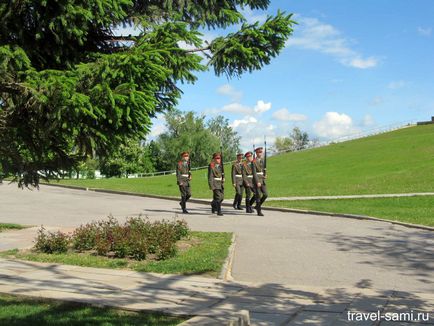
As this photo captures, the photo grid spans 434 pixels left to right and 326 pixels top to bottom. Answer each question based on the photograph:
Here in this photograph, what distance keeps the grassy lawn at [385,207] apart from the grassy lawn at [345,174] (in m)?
4.17

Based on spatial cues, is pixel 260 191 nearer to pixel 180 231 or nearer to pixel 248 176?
pixel 248 176

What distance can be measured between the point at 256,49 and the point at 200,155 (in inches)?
3318

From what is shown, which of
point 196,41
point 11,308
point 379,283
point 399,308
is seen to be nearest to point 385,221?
point 379,283

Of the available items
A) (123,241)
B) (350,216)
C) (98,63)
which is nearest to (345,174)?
(350,216)

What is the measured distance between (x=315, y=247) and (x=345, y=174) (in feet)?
85.9

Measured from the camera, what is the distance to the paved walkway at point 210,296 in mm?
5508

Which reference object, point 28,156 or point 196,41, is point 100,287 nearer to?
point 28,156

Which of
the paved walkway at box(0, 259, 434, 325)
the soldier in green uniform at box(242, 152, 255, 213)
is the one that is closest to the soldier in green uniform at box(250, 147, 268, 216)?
the soldier in green uniform at box(242, 152, 255, 213)

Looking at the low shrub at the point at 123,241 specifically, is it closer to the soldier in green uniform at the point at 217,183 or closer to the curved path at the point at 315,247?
the curved path at the point at 315,247

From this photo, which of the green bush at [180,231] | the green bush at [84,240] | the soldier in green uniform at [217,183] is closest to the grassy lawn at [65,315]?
the green bush at [84,240]

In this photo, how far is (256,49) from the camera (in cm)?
622

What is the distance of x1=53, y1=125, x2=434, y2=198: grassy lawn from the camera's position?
2675cm

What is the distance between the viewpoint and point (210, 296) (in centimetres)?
621

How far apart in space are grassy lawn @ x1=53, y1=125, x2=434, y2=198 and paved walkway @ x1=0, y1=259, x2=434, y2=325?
1788 centimetres
